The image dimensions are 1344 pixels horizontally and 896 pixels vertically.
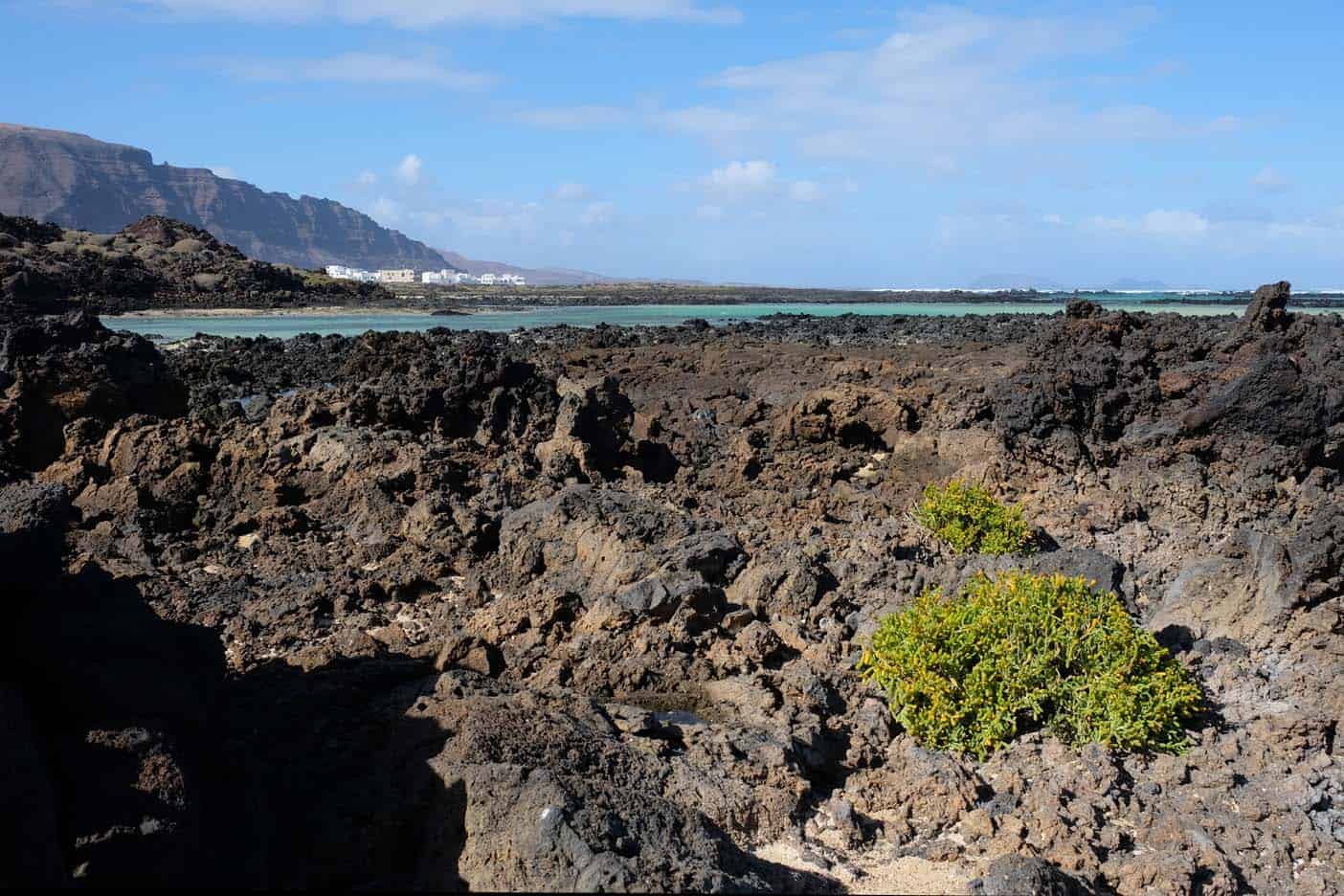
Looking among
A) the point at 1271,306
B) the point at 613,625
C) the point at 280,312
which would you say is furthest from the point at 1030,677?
the point at 280,312

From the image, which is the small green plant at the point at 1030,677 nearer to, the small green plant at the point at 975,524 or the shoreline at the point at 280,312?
the small green plant at the point at 975,524

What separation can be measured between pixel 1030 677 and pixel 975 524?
130 inches

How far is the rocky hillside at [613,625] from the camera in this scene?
13.3ft

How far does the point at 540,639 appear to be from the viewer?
285 inches

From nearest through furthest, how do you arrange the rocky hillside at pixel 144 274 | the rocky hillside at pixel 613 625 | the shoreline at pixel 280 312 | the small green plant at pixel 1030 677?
the rocky hillside at pixel 613 625, the small green plant at pixel 1030 677, the rocky hillside at pixel 144 274, the shoreline at pixel 280 312

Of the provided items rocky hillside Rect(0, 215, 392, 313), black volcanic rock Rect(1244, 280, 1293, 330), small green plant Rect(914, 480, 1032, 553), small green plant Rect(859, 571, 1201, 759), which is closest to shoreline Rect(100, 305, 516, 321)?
rocky hillside Rect(0, 215, 392, 313)

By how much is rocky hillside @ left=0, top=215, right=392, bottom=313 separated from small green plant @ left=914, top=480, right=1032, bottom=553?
146 ft

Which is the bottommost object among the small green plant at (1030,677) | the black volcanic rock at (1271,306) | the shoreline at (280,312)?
the small green plant at (1030,677)

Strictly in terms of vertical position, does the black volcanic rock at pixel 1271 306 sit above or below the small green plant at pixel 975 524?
above

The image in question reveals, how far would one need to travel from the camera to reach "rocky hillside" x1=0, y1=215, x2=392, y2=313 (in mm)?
49656

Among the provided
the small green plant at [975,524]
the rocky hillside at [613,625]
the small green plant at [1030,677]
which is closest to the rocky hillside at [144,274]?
the rocky hillside at [613,625]

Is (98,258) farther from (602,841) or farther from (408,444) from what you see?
(602,841)

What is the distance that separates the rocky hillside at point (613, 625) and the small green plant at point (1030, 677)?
0.56ft

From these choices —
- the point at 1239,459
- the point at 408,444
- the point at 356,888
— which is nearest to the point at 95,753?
the point at 356,888
